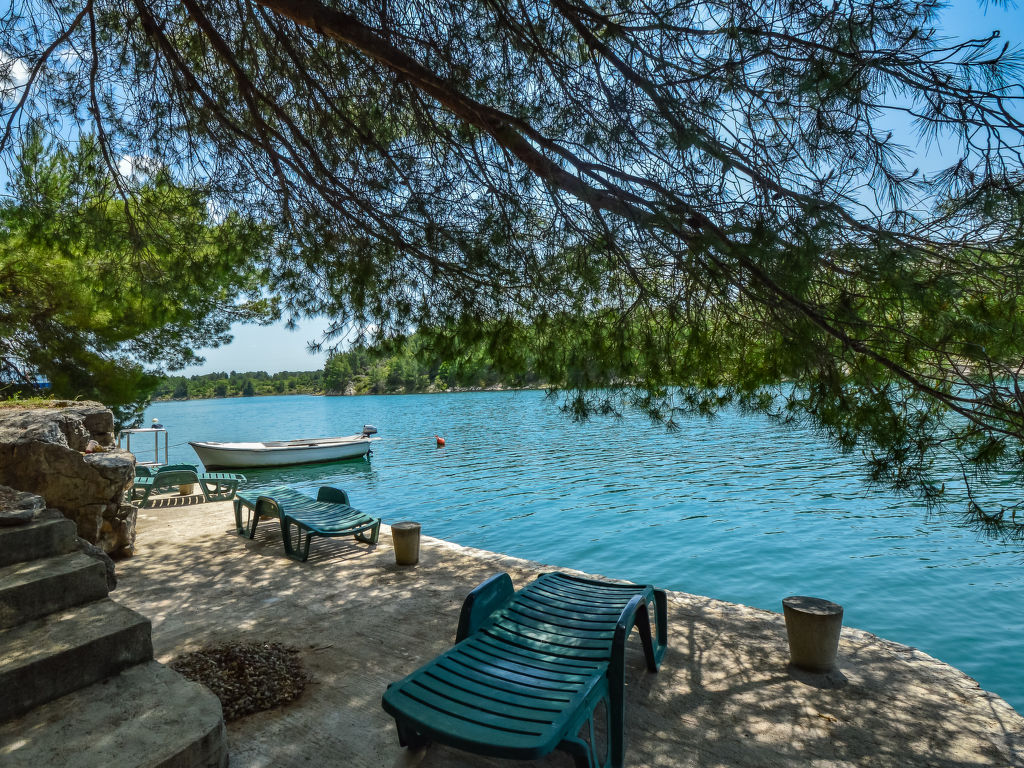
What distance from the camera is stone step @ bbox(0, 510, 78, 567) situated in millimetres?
2971

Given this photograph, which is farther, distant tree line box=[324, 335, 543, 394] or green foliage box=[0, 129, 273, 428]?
green foliage box=[0, 129, 273, 428]

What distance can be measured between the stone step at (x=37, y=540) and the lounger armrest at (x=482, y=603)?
2393 millimetres

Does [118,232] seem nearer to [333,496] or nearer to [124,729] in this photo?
[333,496]

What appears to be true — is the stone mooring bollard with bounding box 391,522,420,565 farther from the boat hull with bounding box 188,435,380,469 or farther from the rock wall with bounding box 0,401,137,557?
the boat hull with bounding box 188,435,380,469

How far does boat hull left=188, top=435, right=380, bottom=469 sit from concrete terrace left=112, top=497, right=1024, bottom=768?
45.0 feet

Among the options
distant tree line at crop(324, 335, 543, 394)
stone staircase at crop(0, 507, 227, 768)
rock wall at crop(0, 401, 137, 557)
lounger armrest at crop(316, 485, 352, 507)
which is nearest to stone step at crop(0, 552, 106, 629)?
stone staircase at crop(0, 507, 227, 768)

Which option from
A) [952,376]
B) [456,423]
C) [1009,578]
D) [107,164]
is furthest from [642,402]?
[456,423]

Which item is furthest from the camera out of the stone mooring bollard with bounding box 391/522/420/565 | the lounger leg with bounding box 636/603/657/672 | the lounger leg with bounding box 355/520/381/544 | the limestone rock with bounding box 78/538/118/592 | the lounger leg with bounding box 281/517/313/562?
the lounger leg with bounding box 355/520/381/544

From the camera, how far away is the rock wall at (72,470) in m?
5.00

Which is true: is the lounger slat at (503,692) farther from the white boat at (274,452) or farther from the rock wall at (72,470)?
the white boat at (274,452)

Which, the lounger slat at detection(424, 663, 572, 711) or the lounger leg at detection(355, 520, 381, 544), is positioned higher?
the lounger slat at detection(424, 663, 572, 711)

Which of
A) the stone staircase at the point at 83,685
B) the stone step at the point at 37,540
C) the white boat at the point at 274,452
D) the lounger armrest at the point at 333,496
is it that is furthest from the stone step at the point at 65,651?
the white boat at the point at 274,452

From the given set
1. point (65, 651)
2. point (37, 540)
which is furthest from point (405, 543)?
point (65, 651)

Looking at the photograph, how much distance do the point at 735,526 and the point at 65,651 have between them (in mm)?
9775
